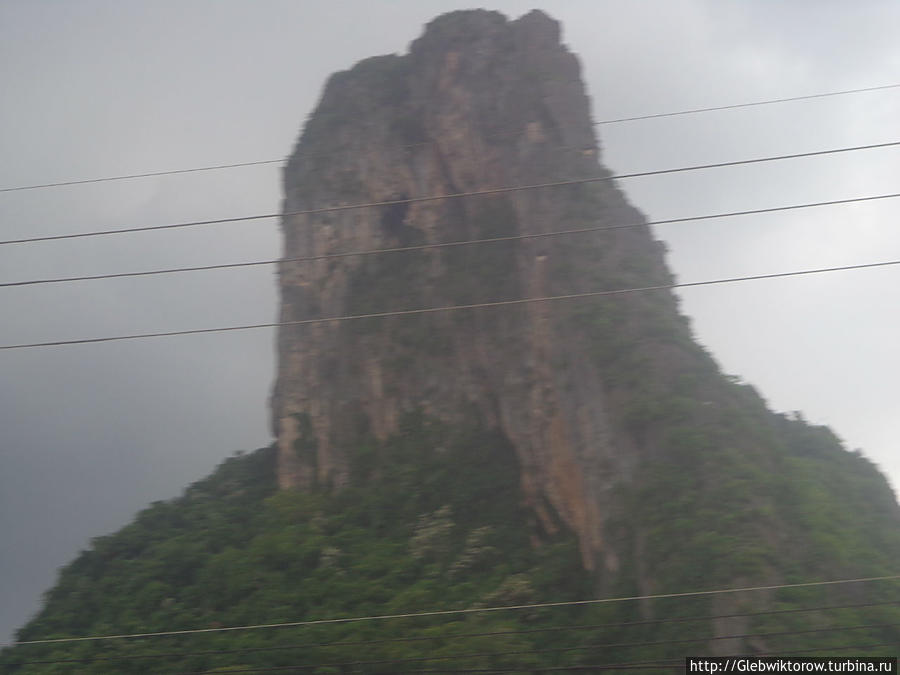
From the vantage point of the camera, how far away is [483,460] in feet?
80.1

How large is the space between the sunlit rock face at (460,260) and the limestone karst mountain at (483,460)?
0.29 feet

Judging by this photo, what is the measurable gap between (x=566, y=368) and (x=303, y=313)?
1184cm

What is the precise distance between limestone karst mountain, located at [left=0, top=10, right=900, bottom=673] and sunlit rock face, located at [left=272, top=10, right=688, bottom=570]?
89mm

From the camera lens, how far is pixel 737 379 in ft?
63.3

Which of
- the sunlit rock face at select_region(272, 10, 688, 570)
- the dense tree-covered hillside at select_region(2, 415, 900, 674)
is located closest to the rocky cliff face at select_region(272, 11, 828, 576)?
the sunlit rock face at select_region(272, 10, 688, 570)

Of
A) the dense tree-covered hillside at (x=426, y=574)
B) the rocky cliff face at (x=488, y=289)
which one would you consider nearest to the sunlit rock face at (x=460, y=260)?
the rocky cliff face at (x=488, y=289)

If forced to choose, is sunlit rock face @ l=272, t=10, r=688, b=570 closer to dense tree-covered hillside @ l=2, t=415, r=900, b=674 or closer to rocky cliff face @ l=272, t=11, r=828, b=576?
rocky cliff face @ l=272, t=11, r=828, b=576

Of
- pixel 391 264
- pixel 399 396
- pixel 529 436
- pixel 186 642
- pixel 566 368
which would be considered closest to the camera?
pixel 186 642

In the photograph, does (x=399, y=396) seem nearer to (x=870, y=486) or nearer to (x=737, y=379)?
(x=737, y=379)

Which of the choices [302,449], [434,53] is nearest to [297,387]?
[302,449]

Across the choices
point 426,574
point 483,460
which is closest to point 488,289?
point 483,460

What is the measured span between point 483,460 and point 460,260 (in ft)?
22.0

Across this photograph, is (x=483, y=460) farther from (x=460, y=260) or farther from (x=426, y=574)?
(x=460, y=260)

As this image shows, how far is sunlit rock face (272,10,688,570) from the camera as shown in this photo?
21703 mm
